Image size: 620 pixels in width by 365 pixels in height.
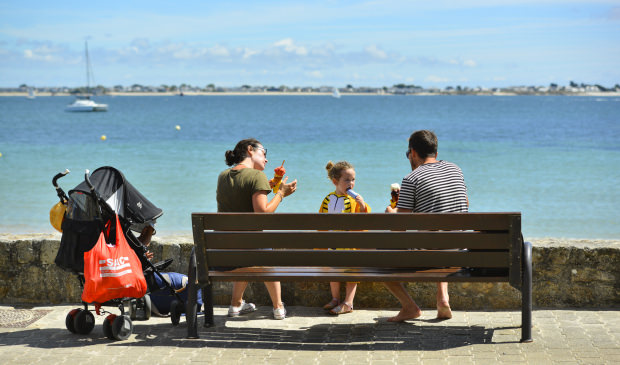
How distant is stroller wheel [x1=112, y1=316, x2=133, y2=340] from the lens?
488cm

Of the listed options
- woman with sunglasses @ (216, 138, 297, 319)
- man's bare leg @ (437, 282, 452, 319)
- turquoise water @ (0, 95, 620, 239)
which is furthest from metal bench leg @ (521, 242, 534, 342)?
turquoise water @ (0, 95, 620, 239)

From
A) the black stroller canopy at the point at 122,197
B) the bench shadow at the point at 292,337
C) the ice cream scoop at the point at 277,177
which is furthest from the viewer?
the ice cream scoop at the point at 277,177

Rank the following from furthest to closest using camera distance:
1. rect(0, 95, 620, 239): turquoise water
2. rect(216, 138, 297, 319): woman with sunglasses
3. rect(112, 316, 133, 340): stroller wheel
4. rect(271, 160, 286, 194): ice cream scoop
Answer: rect(0, 95, 620, 239): turquoise water < rect(271, 160, 286, 194): ice cream scoop < rect(216, 138, 297, 319): woman with sunglasses < rect(112, 316, 133, 340): stroller wheel

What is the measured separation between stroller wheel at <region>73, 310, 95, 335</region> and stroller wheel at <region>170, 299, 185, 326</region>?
1.76 ft

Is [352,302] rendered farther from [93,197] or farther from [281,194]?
[93,197]

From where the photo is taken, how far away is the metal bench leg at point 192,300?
4816 mm

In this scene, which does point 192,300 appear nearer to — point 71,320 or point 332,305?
point 71,320

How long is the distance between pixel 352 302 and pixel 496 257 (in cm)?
144

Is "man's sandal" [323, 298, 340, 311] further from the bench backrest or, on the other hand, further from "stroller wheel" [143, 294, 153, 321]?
"stroller wheel" [143, 294, 153, 321]

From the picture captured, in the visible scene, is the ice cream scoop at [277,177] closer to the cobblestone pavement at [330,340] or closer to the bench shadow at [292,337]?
the cobblestone pavement at [330,340]

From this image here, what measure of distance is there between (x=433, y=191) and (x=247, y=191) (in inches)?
51.9

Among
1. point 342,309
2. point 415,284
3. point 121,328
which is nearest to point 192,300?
point 121,328

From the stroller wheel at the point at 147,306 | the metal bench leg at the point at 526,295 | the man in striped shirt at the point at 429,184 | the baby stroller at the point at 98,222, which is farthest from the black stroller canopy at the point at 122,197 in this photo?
the metal bench leg at the point at 526,295

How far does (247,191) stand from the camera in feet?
17.5
